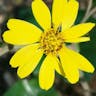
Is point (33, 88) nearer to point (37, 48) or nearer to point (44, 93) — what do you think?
point (44, 93)

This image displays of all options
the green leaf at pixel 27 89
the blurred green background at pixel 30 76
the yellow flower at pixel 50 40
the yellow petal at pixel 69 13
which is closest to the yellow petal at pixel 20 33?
the yellow flower at pixel 50 40

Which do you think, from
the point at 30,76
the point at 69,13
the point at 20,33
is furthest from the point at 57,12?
the point at 30,76

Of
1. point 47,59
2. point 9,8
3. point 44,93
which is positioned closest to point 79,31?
point 47,59

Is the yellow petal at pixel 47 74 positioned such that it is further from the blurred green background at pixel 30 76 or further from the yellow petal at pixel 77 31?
the blurred green background at pixel 30 76

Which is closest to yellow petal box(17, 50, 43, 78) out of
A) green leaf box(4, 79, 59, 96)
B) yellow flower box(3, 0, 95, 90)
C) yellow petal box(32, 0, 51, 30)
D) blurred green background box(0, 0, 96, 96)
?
yellow flower box(3, 0, 95, 90)

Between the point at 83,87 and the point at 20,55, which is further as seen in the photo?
the point at 83,87

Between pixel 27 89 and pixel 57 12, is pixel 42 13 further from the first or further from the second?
pixel 27 89
